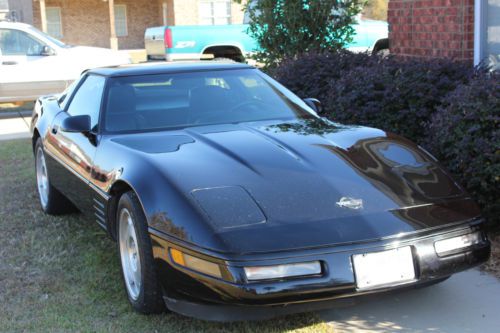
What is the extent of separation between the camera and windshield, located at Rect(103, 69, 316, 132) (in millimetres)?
4977

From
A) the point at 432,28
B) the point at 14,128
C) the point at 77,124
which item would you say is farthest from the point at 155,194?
the point at 14,128

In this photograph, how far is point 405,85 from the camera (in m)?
6.31

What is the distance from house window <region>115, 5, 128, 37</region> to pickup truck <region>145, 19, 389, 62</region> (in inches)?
805

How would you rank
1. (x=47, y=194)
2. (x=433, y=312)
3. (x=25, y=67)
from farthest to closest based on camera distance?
(x=25, y=67) < (x=47, y=194) < (x=433, y=312)

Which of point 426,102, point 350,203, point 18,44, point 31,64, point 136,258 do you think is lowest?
point 136,258

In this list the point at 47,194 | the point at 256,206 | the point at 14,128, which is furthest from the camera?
the point at 14,128

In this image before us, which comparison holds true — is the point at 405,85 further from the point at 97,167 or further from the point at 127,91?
the point at 97,167

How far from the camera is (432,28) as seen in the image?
796 centimetres

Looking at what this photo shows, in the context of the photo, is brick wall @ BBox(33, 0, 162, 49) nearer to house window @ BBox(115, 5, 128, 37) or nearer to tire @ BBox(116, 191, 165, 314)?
house window @ BBox(115, 5, 128, 37)

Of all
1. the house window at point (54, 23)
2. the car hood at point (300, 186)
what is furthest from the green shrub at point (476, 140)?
the house window at point (54, 23)

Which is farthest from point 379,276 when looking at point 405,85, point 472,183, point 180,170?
point 405,85

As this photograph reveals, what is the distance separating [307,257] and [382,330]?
Result: 2.63 ft

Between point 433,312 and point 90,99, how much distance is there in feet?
10.3

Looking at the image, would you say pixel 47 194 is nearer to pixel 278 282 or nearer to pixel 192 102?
pixel 192 102
